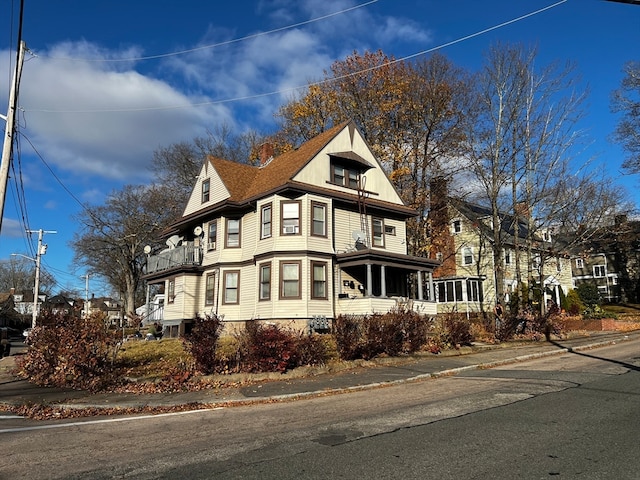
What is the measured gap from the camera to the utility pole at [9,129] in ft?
40.5

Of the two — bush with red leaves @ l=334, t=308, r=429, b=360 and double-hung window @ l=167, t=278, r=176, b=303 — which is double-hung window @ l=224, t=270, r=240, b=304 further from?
bush with red leaves @ l=334, t=308, r=429, b=360

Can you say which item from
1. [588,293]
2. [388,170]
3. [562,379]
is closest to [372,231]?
[388,170]

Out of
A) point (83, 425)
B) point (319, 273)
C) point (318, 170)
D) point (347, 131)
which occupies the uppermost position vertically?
point (347, 131)

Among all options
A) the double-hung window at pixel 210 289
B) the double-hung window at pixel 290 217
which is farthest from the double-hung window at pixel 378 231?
the double-hung window at pixel 210 289

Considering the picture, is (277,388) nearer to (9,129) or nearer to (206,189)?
(9,129)

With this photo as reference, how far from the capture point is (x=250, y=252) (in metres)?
25.4

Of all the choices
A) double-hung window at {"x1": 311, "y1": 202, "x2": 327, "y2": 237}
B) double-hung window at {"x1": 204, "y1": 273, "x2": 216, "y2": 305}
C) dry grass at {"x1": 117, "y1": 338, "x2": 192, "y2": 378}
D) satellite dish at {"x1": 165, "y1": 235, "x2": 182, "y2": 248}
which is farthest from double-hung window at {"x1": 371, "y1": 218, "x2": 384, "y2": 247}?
satellite dish at {"x1": 165, "y1": 235, "x2": 182, "y2": 248}

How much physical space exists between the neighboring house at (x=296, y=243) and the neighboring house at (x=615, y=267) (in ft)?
120

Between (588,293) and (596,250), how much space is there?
2047 centimetres

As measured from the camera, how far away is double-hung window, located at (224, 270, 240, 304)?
2577 cm

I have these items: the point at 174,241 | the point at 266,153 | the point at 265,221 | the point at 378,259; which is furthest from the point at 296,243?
the point at 174,241

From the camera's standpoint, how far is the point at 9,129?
12875 mm

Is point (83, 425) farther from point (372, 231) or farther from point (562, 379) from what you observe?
point (372, 231)

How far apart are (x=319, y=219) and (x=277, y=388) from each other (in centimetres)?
1352
